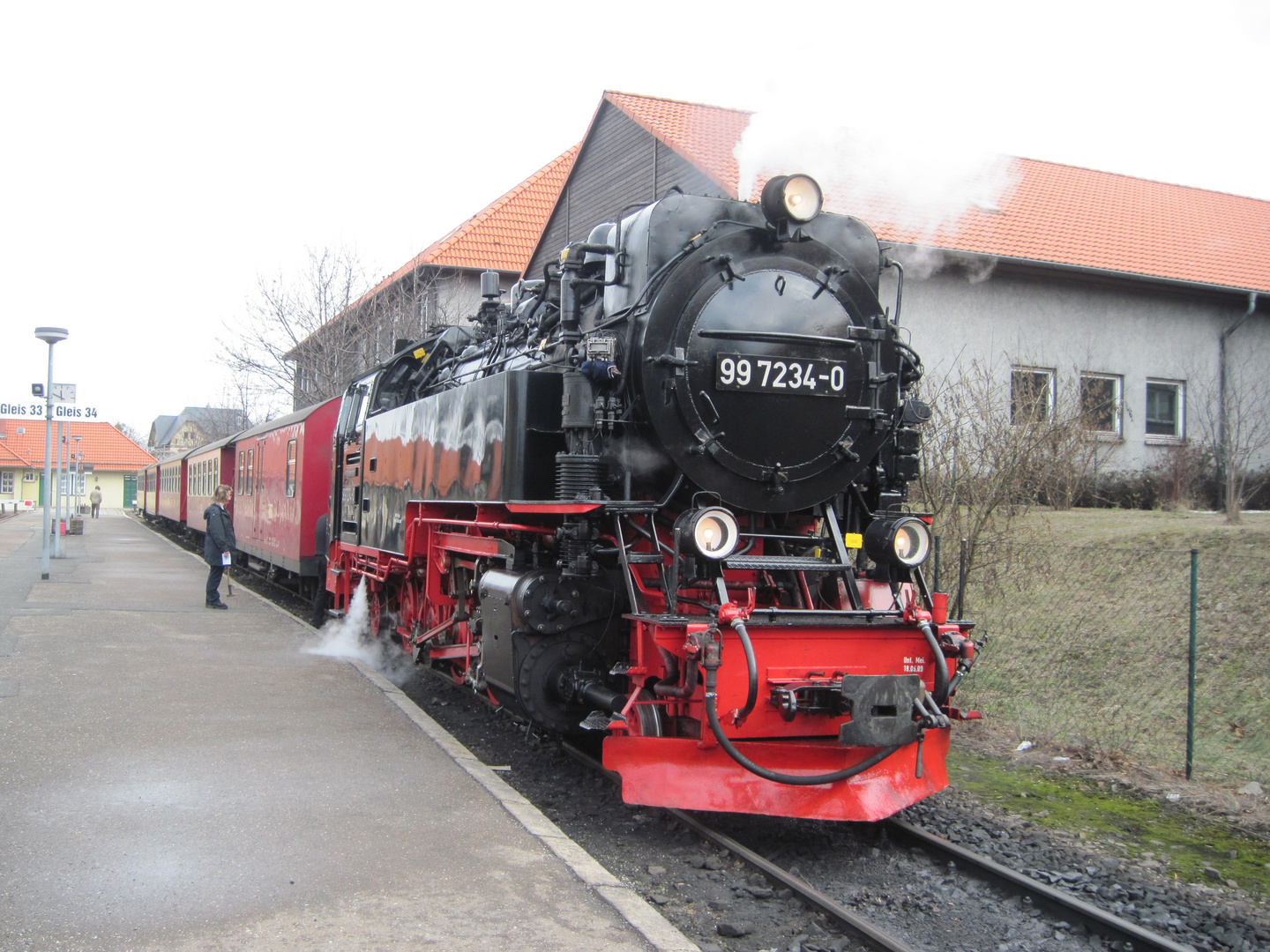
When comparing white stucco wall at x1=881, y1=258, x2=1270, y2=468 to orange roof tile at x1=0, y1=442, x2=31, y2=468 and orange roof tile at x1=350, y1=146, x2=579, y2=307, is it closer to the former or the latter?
orange roof tile at x1=350, y1=146, x2=579, y2=307

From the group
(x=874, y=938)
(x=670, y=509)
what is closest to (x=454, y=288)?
(x=670, y=509)

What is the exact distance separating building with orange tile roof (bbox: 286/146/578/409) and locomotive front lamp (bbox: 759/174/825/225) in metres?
15.3

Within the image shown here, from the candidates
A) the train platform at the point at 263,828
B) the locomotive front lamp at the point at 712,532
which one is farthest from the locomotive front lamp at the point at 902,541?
the train platform at the point at 263,828

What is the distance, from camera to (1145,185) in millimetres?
23172

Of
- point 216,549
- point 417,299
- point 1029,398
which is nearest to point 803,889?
point 1029,398

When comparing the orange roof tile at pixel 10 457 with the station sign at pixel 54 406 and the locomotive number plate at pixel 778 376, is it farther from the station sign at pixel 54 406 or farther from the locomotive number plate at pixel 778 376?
the locomotive number plate at pixel 778 376

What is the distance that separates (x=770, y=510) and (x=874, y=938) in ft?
7.20

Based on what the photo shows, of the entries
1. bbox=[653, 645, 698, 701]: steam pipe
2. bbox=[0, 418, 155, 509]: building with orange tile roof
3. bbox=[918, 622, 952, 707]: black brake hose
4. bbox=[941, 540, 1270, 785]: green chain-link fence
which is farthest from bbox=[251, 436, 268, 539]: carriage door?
bbox=[0, 418, 155, 509]: building with orange tile roof

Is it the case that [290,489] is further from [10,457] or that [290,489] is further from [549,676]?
[10,457]

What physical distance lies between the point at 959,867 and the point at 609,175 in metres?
17.5

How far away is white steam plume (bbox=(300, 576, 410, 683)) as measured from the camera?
9281 millimetres

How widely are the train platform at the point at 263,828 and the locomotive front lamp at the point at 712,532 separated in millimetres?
1412

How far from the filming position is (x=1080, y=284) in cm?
1784

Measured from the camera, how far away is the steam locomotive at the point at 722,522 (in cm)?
450
